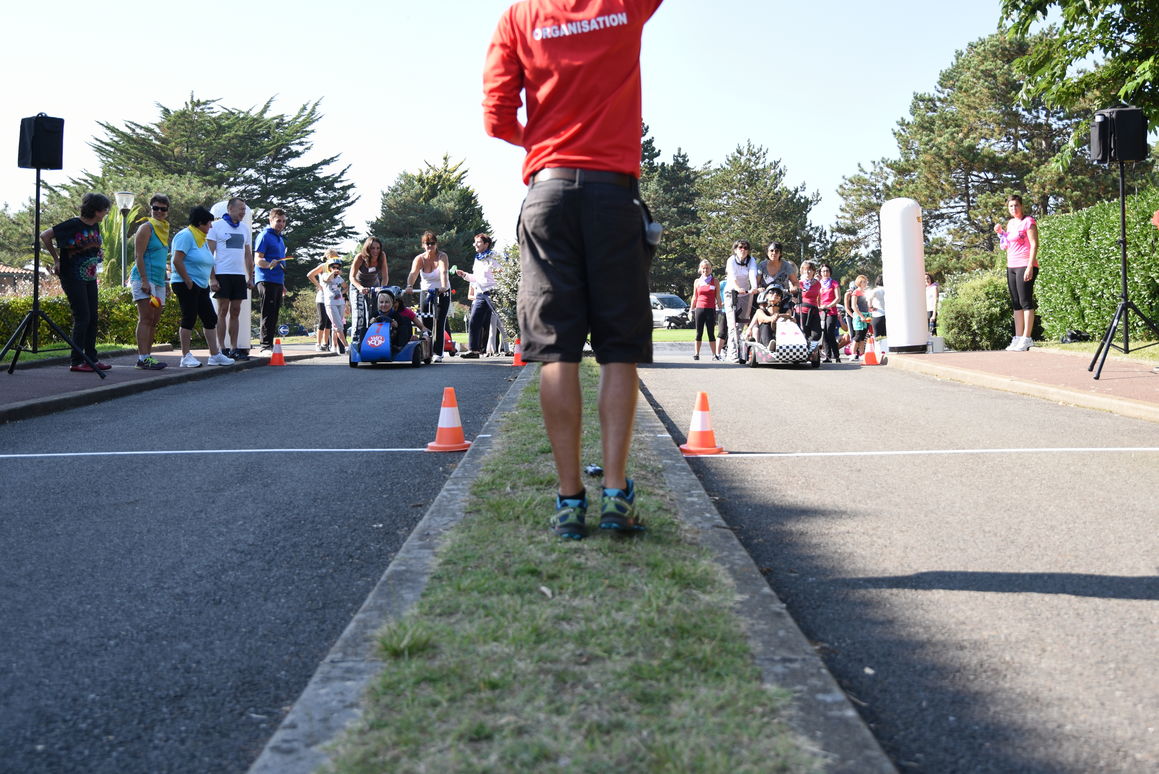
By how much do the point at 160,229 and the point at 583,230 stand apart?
9786 millimetres

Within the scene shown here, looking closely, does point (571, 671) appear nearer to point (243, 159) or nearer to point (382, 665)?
point (382, 665)

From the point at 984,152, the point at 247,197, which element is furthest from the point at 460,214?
the point at 984,152

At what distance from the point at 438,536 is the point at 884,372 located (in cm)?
1176

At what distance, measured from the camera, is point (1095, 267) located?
16.2 m

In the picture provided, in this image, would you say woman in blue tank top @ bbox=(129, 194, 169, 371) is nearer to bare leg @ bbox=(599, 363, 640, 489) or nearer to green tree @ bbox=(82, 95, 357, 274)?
bare leg @ bbox=(599, 363, 640, 489)

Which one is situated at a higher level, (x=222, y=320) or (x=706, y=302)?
(x=706, y=302)

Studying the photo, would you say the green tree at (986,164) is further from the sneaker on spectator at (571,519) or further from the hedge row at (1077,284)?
the sneaker on spectator at (571,519)

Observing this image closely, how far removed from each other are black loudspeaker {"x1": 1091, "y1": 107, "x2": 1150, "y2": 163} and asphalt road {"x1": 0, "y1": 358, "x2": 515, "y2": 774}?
720cm

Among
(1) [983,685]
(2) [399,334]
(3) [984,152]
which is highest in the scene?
(3) [984,152]

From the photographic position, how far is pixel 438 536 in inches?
145

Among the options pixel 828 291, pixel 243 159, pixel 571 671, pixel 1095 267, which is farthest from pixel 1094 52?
pixel 243 159

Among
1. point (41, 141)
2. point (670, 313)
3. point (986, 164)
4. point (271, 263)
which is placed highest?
point (986, 164)

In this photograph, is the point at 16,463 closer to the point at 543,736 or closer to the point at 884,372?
the point at 543,736

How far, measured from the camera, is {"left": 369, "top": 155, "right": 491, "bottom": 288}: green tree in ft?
257
